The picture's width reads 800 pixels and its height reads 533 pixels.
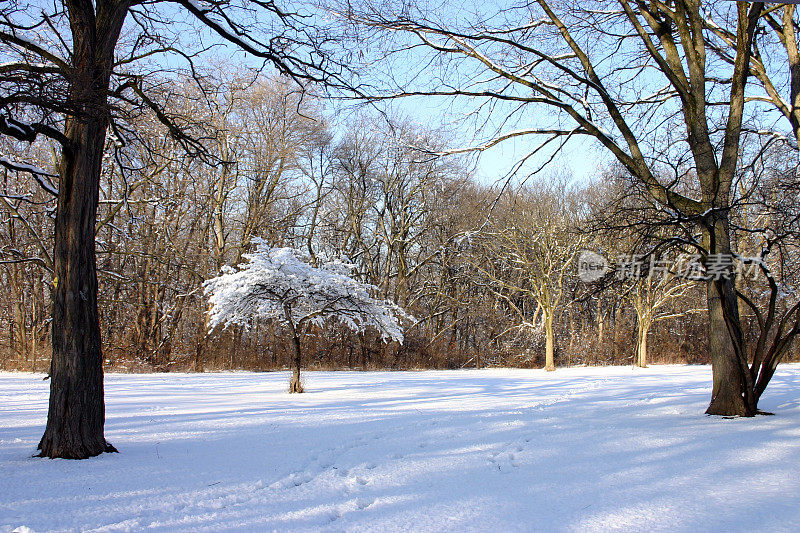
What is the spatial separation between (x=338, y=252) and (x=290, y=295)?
18.5m

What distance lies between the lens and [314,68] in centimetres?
→ 700

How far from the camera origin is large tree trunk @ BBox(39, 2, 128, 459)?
217 inches

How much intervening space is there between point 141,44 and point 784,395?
41.8 ft

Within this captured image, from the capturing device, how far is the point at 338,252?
3183 cm

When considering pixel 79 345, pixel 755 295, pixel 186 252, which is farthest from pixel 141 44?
pixel 755 295

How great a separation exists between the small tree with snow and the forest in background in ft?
23.3

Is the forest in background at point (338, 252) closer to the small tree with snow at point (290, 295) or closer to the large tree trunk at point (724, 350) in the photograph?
the small tree with snow at point (290, 295)

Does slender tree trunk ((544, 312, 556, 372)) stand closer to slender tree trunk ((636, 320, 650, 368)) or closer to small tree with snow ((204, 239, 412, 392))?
slender tree trunk ((636, 320, 650, 368))

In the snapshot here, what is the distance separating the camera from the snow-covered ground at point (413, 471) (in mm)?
3725

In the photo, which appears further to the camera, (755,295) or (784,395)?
(755,295)

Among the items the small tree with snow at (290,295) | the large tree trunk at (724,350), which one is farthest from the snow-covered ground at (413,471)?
the small tree with snow at (290,295)

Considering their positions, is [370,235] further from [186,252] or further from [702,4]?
[702,4]

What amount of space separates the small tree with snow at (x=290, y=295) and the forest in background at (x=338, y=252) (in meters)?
7.11

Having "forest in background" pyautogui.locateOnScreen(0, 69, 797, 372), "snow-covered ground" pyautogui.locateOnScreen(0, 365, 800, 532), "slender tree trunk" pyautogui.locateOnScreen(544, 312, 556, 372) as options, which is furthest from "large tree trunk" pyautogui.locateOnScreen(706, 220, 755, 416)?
"slender tree trunk" pyautogui.locateOnScreen(544, 312, 556, 372)
